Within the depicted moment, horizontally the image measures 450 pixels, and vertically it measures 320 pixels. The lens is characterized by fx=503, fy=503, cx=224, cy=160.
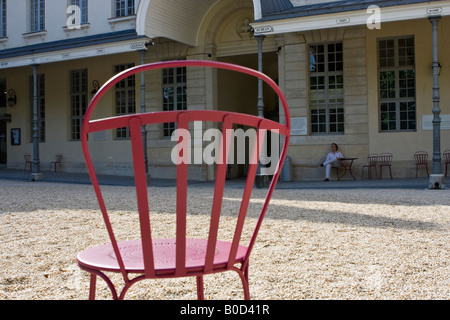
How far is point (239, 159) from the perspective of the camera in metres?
17.5

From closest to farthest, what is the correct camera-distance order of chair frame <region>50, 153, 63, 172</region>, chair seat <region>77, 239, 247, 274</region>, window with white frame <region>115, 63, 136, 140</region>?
chair seat <region>77, 239, 247, 274</region> → window with white frame <region>115, 63, 136, 140</region> → chair frame <region>50, 153, 63, 172</region>

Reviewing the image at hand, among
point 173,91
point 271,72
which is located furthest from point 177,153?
point 271,72

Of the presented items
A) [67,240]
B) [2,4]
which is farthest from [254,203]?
[2,4]

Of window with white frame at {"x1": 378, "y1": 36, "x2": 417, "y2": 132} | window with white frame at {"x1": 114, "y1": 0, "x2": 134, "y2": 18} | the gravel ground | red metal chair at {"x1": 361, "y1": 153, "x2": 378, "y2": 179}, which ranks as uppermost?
window with white frame at {"x1": 114, "y1": 0, "x2": 134, "y2": 18}

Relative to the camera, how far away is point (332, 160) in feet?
43.8

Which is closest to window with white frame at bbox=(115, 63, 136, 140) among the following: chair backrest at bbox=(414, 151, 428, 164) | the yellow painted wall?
the yellow painted wall

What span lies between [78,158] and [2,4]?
7.42 meters

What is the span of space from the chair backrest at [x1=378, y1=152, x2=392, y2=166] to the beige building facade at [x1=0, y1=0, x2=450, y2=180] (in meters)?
0.13

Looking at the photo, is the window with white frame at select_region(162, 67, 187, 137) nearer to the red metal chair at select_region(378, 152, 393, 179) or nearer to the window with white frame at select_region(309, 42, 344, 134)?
the window with white frame at select_region(309, 42, 344, 134)

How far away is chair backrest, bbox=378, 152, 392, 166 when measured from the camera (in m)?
13.3

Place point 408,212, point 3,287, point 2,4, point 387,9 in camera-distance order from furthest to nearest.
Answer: point 2,4, point 387,9, point 408,212, point 3,287

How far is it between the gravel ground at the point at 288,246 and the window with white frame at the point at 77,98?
362 inches

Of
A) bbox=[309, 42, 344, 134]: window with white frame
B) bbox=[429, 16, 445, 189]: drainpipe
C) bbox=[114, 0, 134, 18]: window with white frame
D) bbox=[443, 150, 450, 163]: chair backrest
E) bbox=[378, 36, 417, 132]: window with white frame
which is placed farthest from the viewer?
bbox=[114, 0, 134, 18]: window with white frame

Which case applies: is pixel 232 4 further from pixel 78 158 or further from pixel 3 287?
pixel 3 287
